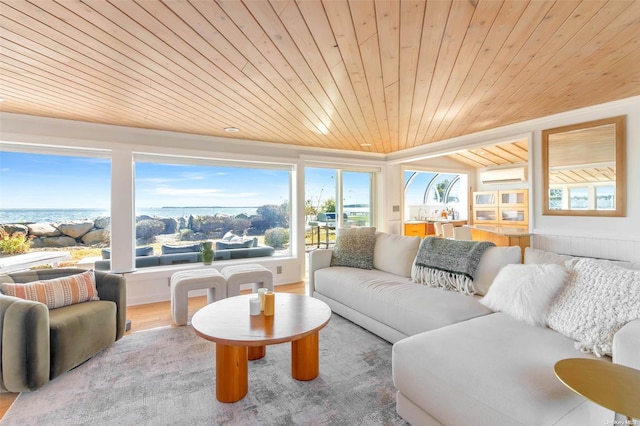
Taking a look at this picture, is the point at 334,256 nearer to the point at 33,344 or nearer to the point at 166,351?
the point at 166,351

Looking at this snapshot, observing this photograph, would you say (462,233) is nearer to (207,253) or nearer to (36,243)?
(207,253)

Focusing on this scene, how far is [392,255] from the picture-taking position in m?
3.57

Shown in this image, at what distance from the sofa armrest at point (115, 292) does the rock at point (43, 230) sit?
167 cm

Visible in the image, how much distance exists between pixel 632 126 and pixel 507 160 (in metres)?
4.03

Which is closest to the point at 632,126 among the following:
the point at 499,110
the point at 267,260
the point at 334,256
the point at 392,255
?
the point at 499,110

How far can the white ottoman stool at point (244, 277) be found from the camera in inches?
137

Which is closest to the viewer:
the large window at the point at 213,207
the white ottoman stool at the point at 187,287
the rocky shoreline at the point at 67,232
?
the white ottoman stool at the point at 187,287

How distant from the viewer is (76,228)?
3.99m

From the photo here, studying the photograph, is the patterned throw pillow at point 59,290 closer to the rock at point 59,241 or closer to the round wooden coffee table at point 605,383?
the rock at point 59,241

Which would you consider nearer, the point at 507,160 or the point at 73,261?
the point at 73,261

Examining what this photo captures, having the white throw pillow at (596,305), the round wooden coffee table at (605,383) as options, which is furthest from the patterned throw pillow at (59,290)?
the white throw pillow at (596,305)

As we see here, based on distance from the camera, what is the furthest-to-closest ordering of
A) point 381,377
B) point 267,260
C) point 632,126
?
1. point 267,260
2. point 632,126
3. point 381,377

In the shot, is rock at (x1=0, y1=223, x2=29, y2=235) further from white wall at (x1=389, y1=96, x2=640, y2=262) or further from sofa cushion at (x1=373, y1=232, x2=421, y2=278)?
white wall at (x1=389, y1=96, x2=640, y2=262)

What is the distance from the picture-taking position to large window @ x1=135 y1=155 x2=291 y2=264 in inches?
172
